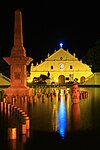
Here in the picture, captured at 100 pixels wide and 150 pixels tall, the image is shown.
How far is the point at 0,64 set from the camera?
74812 mm

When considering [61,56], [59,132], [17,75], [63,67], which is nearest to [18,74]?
[17,75]

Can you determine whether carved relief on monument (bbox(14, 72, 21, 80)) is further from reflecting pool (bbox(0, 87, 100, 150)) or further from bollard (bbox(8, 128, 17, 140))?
bollard (bbox(8, 128, 17, 140))

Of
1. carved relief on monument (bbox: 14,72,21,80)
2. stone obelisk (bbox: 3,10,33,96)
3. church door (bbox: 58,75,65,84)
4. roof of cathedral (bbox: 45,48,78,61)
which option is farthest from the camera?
roof of cathedral (bbox: 45,48,78,61)

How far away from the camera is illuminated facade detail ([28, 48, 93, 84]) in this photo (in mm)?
77000

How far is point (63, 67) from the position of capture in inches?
3091

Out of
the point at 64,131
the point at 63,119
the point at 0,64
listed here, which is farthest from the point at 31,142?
the point at 0,64

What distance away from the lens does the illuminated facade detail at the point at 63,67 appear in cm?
7700

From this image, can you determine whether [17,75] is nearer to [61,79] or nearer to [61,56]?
[61,79]

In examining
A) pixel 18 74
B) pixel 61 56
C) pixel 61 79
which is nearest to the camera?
pixel 18 74

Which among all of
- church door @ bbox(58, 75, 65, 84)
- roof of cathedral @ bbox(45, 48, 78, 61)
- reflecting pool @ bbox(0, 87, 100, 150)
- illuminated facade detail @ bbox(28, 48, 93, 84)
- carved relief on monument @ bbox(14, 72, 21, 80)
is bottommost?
reflecting pool @ bbox(0, 87, 100, 150)

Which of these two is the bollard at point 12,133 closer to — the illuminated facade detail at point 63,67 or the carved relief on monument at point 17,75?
the carved relief on monument at point 17,75

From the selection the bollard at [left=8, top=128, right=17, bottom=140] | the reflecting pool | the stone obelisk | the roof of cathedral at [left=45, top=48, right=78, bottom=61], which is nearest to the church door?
the roof of cathedral at [left=45, top=48, right=78, bottom=61]

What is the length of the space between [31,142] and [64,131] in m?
2.04

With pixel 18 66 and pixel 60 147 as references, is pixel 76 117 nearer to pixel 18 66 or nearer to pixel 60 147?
pixel 60 147
